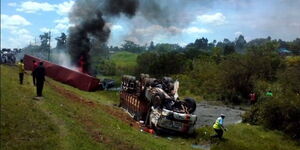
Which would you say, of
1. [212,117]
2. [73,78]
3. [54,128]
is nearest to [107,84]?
[73,78]

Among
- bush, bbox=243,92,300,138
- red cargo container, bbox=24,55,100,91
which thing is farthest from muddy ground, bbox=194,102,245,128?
red cargo container, bbox=24,55,100,91

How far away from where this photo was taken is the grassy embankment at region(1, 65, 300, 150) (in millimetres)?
14266

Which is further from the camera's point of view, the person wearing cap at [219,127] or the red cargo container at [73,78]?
the red cargo container at [73,78]

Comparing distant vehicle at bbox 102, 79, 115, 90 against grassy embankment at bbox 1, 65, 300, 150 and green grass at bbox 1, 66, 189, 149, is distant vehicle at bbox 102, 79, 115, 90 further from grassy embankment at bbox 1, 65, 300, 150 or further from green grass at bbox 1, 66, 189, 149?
green grass at bbox 1, 66, 189, 149

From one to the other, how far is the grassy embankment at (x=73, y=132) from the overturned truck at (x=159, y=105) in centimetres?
85

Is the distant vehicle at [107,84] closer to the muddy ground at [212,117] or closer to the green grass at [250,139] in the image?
the muddy ground at [212,117]

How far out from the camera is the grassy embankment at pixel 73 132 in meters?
14.3

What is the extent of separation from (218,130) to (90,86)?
1838cm

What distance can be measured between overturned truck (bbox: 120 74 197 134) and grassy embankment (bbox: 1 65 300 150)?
85 centimetres

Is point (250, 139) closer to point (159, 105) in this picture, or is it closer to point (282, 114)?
point (282, 114)

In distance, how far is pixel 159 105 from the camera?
21344 millimetres

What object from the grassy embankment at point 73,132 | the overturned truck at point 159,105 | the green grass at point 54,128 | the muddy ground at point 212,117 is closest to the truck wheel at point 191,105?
the overturned truck at point 159,105

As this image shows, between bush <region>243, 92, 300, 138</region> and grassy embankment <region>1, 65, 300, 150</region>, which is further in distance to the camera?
bush <region>243, 92, 300, 138</region>

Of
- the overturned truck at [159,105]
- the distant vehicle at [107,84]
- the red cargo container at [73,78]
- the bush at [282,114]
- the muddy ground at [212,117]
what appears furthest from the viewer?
the distant vehicle at [107,84]
